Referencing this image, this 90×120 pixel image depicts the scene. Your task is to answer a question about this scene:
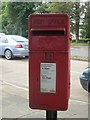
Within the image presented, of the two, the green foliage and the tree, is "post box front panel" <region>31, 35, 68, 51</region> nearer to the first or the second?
the green foliage

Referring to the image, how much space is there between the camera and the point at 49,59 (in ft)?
8.52

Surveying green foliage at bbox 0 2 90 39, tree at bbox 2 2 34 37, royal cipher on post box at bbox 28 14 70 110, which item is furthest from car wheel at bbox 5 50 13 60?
tree at bbox 2 2 34 37

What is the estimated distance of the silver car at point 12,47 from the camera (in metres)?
12.0

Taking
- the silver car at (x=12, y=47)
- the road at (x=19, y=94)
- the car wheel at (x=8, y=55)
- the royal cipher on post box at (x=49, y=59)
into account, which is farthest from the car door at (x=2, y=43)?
the royal cipher on post box at (x=49, y=59)

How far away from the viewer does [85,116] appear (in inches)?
157

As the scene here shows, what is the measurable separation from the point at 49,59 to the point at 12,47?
969 cm

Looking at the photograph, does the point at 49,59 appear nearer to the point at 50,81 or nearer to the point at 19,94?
the point at 50,81

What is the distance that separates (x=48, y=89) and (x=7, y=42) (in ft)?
33.2

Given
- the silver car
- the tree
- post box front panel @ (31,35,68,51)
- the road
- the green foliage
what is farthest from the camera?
the tree

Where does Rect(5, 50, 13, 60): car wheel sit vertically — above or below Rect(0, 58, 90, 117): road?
above

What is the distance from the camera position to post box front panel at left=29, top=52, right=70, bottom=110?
2596 mm

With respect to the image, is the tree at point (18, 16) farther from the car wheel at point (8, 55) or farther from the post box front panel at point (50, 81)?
the post box front panel at point (50, 81)

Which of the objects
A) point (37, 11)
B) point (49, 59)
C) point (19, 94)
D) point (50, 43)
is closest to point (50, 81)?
point (49, 59)

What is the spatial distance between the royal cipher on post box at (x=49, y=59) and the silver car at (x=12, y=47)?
9336 millimetres
